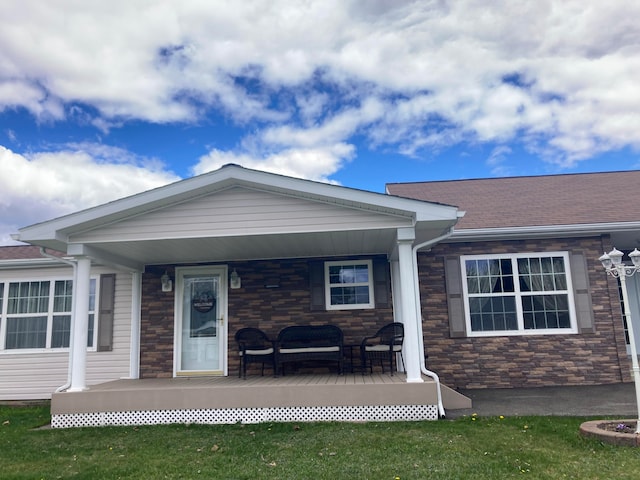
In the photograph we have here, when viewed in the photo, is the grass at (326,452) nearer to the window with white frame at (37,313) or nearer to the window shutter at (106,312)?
the window shutter at (106,312)

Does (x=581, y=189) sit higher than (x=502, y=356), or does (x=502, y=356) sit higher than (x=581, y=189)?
(x=581, y=189)

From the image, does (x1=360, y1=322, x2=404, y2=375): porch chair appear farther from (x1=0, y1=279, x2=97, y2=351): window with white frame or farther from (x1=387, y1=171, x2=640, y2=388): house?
(x1=0, y1=279, x2=97, y2=351): window with white frame

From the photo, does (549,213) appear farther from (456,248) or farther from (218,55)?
(218,55)

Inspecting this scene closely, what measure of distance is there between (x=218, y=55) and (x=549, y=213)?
8.48m

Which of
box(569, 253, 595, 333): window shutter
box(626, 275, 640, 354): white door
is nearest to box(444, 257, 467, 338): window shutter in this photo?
box(569, 253, 595, 333): window shutter

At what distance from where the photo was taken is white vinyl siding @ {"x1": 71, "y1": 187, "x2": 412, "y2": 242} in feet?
21.3

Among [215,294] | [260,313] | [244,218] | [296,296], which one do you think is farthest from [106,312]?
[244,218]

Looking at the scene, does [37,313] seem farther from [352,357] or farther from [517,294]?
→ [517,294]

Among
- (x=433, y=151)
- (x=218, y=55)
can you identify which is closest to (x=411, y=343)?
(x=218, y=55)

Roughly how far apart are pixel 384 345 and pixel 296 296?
1887 millimetres

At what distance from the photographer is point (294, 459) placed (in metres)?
4.60

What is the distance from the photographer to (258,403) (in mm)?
6414

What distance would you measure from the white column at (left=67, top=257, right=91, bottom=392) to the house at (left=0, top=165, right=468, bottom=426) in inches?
0.6

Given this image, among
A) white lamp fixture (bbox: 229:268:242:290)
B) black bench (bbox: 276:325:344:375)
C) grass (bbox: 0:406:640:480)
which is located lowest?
grass (bbox: 0:406:640:480)
